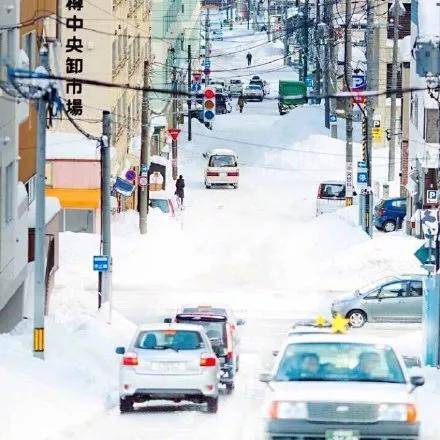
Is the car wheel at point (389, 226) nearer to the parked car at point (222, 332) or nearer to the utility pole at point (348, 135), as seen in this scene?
the utility pole at point (348, 135)

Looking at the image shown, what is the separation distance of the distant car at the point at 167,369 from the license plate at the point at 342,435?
836 cm

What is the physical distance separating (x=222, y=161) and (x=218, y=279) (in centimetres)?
2686

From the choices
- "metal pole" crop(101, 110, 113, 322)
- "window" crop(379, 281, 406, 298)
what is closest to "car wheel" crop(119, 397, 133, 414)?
"metal pole" crop(101, 110, 113, 322)

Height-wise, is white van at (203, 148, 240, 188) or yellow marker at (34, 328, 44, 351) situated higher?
white van at (203, 148, 240, 188)

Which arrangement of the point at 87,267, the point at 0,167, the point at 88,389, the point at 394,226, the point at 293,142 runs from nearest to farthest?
the point at 88,389
the point at 0,167
the point at 87,267
the point at 394,226
the point at 293,142

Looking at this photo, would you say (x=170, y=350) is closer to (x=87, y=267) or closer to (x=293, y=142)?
(x=87, y=267)

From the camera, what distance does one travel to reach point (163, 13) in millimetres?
99188

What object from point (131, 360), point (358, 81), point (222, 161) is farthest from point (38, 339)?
point (222, 161)

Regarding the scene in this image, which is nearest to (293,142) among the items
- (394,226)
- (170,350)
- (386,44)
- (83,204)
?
(386,44)

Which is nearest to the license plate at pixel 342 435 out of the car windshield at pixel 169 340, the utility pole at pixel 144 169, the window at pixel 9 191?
the car windshield at pixel 169 340

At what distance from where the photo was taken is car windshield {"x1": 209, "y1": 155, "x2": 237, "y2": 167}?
7985cm

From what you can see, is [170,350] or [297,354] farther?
[170,350]

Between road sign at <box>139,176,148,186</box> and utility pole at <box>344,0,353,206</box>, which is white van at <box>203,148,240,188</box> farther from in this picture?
road sign at <box>139,176,148,186</box>

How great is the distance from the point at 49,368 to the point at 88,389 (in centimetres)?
118
